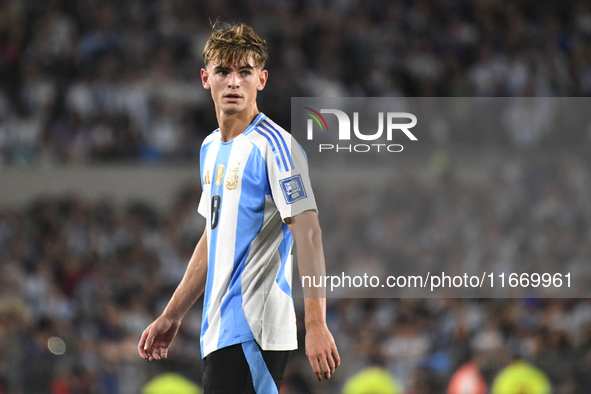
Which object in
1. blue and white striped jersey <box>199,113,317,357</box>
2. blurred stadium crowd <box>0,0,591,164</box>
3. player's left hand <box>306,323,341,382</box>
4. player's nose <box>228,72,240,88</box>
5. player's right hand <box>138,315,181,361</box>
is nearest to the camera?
player's left hand <box>306,323,341,382</box>

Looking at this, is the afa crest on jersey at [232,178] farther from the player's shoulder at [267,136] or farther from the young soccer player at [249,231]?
the player's shoulder at [267,136]

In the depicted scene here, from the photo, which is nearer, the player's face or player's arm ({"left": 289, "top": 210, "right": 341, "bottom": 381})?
player's arm ({"left": 289, "top": 210, "right": 341, "bottom": 381})

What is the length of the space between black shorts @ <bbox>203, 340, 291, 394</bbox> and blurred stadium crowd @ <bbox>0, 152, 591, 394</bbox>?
519 cm

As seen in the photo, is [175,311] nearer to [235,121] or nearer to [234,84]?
[235,121]

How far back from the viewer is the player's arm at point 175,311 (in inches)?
143

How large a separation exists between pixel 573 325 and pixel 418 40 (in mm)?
6071

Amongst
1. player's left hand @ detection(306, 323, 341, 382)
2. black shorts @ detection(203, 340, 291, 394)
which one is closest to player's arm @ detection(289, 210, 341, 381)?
player's left hand @ detection(306, 323, 341, 382)

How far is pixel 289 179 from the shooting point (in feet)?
→ 10.4

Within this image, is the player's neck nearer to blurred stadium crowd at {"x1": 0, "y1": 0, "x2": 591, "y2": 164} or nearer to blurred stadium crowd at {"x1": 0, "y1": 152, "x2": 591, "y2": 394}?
blurred stadium crowd at {"x1": 0, "y1": 152, "x2": 591, "y2": 394}

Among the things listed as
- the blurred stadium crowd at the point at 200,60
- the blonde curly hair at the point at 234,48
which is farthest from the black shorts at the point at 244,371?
the blurred stadium crowd at the point at 200,60

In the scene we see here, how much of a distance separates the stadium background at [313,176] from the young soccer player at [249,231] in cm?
526

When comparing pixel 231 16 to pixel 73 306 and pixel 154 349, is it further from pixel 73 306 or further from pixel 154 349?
pixel 154 349

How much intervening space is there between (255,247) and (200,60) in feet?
32.1

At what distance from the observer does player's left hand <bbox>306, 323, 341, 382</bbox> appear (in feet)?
9.41
